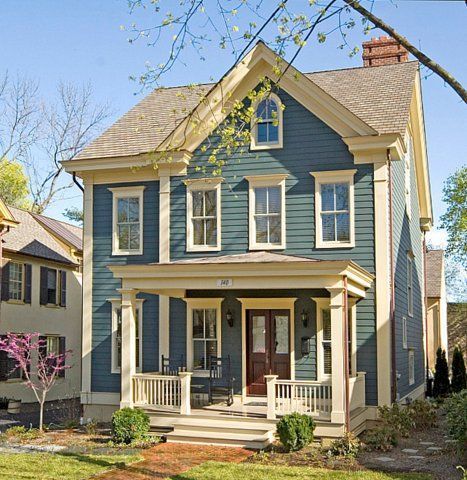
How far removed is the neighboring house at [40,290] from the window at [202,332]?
7.88 metres

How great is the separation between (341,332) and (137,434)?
4649mm

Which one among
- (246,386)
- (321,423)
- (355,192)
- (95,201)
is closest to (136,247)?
(95,201)

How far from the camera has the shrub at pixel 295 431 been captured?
13.5 m

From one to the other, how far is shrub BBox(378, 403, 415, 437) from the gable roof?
13896 mm

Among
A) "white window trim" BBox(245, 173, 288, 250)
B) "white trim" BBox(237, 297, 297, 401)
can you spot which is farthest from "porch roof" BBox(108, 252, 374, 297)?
"white trim" BBox(237, 297, 297, 401)

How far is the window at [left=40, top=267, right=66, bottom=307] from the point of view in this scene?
86.8 ft

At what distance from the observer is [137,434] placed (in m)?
14.7

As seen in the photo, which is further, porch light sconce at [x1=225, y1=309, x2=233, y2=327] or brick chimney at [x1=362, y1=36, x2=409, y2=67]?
brick chimney at [x1=362, y1=36, x2=409, y2=67]

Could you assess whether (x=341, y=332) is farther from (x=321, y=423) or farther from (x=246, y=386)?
(x=246, y=386)

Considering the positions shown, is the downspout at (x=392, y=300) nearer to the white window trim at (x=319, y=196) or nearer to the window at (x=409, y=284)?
the white window trim at (x=319, y=196)

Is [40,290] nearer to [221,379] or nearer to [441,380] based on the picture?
[221,379]

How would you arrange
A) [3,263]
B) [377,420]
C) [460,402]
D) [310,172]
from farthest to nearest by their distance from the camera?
[3,263]
[310,172]
[377,420]
[460,402]

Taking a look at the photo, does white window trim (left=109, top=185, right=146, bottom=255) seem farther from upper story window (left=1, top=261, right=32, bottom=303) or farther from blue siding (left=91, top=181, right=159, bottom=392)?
upper story window (left=1, top=261, right=32, bottom=303)

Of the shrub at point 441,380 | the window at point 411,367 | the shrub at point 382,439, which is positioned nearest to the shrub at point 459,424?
the shrub at point 382,439
